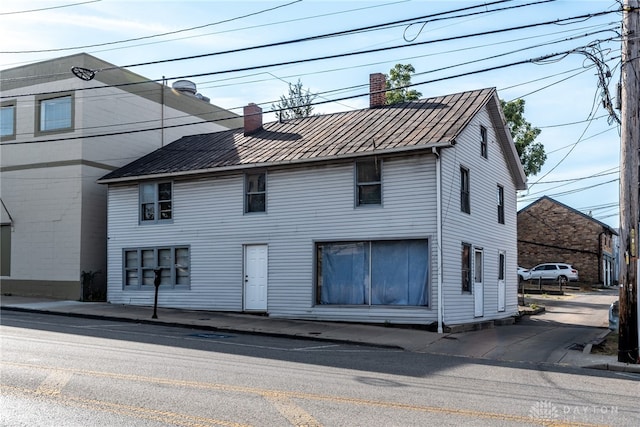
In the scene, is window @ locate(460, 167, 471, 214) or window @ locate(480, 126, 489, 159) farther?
window @ locate(480, 126, 489, 159)

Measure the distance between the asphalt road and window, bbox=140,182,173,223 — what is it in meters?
9.32

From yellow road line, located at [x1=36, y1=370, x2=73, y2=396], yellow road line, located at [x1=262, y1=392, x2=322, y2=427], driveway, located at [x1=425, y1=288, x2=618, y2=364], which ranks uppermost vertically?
yellow road line, located at [x1=36, y1=370, x2=73, y2=396]

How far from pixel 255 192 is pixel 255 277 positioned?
108 inches

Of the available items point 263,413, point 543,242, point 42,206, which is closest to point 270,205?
point 42,206

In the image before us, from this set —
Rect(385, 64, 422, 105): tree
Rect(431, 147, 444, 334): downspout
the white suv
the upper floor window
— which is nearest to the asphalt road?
Rect(431, 147, 444, 334): downspout

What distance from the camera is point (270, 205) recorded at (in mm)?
20422

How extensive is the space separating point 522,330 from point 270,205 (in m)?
8.60

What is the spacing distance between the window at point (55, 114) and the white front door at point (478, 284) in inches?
620

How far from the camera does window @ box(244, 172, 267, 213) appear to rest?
68.1ft

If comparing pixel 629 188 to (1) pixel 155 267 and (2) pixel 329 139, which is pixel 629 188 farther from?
(1) pixel 155 267

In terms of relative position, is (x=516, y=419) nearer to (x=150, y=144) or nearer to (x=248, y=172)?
(x=248, y=172)

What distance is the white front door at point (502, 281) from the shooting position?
75.9 ft

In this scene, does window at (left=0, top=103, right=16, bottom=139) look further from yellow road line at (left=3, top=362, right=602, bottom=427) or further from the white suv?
the white suv

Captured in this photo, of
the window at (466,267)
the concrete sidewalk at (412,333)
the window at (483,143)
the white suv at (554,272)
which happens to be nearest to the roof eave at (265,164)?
the window at (466,267)
